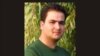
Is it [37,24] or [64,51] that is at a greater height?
[37,24]

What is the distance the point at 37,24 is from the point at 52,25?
16 cm

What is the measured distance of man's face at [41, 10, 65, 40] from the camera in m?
6.98

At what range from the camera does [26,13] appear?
696cm

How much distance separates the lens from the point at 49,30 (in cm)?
700

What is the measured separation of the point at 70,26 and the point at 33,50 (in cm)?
48

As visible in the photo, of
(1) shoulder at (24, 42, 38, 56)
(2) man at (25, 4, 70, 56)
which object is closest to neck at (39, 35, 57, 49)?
(2) man at (25, 4, 70, 56)

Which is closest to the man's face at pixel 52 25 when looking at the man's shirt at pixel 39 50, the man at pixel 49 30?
the man at pixel 49 30

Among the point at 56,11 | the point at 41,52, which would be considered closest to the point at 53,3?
the point at 56,11

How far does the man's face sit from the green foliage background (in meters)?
0.07

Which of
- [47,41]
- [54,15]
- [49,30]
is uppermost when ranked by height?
[54,15]

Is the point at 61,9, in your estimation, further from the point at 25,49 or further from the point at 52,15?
the point at 25,49

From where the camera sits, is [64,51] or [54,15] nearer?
[54,15]

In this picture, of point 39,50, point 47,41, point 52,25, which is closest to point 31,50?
point 39,50

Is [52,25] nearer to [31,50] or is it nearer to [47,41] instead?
[47,41]
